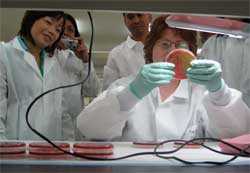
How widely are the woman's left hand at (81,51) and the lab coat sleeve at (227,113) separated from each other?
0.98m

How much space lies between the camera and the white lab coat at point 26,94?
1719 millimetres

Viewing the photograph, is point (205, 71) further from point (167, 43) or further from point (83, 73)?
point (83, 73)

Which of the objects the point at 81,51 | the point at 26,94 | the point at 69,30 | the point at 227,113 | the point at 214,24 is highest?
the point at 69,30

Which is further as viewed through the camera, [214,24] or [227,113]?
[227,113]

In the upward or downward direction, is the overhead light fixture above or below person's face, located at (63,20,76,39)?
below

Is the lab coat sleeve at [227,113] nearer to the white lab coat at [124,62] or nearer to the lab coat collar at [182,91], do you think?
the lab coat collar at [182,91]

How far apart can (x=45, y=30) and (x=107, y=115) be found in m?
0.79

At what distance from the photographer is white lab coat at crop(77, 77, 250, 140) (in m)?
1.19

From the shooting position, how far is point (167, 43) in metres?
1.51

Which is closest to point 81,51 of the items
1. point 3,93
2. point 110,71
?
point 110,71

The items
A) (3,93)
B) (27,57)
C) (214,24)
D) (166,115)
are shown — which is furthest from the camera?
(27,57)

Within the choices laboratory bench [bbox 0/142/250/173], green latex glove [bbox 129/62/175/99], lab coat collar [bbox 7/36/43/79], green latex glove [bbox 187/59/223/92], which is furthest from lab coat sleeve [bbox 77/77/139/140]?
lab coat collar [bbox 7/36/43/79]

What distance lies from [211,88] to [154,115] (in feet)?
1.12

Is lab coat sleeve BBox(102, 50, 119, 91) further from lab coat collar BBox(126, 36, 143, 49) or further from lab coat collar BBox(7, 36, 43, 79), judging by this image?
lab coat collar BBox(7, 36, 43, 79)
